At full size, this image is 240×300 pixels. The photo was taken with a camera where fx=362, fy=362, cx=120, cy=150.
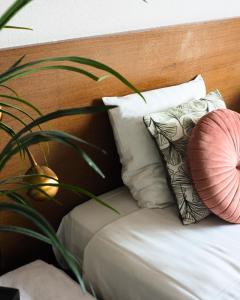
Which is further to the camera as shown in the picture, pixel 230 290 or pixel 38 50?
pixel 38 50

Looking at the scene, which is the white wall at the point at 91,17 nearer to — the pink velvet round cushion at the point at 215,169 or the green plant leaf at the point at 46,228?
the pink velvet round cushion at the point at 215,169

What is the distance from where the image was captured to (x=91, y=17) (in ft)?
4.02

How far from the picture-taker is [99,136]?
1.31 metres

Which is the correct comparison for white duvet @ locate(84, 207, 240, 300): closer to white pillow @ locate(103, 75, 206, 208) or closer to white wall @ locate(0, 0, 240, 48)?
white pillow @ locate(103, 75, 206, 208)

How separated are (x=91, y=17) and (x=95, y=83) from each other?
8.7 inches

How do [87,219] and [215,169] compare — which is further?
[87,219]

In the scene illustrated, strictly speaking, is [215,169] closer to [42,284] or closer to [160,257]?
[160,257]

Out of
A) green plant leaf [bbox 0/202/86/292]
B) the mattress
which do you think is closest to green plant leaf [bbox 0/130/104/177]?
green plant leaf [bbox 0/202/86/292]

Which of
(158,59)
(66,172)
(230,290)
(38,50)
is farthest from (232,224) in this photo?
(38,50)

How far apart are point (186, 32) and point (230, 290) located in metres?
1.02

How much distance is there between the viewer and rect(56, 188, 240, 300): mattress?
34.5 inches

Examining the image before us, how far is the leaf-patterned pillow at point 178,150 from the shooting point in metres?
1.10

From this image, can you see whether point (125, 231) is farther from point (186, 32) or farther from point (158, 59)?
point (186, 32)

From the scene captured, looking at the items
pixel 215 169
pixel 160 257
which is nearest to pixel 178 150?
pixel 215 169
